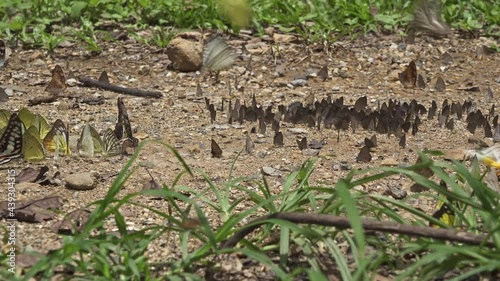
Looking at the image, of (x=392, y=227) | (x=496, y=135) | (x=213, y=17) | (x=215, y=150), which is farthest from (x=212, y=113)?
(x=392, y=227)

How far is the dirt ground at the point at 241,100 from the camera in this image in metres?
3.81

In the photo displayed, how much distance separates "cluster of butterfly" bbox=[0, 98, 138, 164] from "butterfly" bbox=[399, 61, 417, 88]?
2160mm

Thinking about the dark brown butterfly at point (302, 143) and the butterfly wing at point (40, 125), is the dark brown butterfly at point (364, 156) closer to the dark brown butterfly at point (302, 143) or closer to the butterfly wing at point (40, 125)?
the dark brown butterfly at point (302, 143)

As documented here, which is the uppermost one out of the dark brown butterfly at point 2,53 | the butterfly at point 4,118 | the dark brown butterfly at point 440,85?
the dark brown butterfly at point 2,53

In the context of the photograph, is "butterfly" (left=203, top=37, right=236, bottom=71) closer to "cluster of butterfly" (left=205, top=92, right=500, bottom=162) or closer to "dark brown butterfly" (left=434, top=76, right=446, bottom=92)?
"cluster of butterfly" (left=205, top=92, right=500, bottom=162)

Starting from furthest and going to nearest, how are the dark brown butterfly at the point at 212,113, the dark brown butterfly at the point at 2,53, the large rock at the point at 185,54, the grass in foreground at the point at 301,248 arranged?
the large rock at the point at 185,54
the dark brown butterfly at the point at 2,53
the dark brown butterfly at the point at 212,113
the grass in foreground at the point at 301,248

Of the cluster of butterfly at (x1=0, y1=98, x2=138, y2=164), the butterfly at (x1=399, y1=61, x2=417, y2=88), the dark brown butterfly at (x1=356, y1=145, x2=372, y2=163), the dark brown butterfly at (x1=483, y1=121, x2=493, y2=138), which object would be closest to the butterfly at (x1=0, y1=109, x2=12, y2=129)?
the cluster of butterfly at (x1=0, y1=98, x2=138, y2=164)

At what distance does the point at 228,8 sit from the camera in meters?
6.46

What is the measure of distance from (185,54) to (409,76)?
56.2 inches

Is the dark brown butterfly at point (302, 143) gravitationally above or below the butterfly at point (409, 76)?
below

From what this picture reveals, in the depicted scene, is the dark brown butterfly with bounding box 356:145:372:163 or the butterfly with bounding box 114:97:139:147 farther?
the butterfly with bounding box 114:97:139:147

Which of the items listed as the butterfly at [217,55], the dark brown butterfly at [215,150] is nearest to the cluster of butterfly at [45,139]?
the dark brown butterfly at [215,150]

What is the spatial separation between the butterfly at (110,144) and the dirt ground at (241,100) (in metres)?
0.03

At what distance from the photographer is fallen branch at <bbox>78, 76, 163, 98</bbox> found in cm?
542
